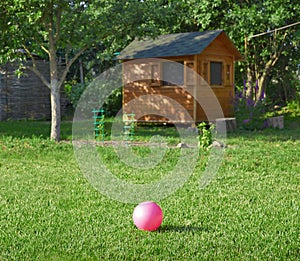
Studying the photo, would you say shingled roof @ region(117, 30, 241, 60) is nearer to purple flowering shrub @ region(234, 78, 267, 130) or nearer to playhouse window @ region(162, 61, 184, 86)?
playhouse window @ region(162, 61, 184, 86)

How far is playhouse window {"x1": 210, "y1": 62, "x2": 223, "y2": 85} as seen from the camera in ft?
55.8

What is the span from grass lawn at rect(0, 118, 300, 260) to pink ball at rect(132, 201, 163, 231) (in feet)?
0.27

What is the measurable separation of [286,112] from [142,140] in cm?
Answer: 939

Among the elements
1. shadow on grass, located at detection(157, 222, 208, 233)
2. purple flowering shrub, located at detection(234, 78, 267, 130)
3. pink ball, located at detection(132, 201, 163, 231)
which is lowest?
shadow on grass, located at detection(157, 222, 208, 233)

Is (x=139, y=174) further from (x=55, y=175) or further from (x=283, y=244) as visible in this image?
(x=283, y=244)

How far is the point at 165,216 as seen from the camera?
18.6 feet

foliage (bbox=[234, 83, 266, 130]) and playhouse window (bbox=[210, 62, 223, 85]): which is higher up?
playhouse window (bbox=[210, 62, 223, 85])

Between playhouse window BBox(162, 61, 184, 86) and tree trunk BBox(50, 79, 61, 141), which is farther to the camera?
playhouse window BBox(162, 61, 184, 86)

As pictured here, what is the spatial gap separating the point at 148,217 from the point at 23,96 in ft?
53.0

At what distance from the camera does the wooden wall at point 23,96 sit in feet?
64.7

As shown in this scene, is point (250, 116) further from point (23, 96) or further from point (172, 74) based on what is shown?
point (23, 96)

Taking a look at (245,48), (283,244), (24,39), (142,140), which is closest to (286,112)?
(245,48)

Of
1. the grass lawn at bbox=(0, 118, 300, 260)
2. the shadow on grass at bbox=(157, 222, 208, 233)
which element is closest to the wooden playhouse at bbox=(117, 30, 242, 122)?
the grass lawn at bbox=(0, 118, 300, 260)

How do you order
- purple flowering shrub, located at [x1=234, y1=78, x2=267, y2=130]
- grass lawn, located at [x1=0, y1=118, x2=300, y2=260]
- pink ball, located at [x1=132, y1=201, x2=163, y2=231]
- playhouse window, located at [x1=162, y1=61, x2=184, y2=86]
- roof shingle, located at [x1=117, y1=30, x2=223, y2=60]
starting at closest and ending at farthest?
grass lawn, located at [x1=0, y1=118, x2=300, y2=260]
pink ball, located at [x1=132, y1=201, x2=163, y2=231]
purple flowering shrub, located at [x1=234, y1=78, x2=267, y2=130]
roof shingle, located at [x1=117, y1=30, x2=223, y2=60]
playhouse window, located at [x1=162, y1=61, x2=184, y2=86]
